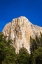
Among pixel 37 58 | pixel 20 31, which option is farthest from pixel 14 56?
pixel 20 31

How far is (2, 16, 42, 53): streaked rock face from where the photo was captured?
386 feet

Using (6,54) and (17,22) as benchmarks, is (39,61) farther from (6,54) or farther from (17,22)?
(17,22)

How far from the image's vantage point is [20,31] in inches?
4695

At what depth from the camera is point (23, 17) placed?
Answer: 123 meters

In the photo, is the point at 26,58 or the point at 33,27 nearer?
the point at 26,58

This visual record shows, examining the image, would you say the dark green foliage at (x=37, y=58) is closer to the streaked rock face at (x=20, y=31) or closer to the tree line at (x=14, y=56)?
the tree line at (x=14, y=56)

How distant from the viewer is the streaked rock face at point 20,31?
117688 millimetres

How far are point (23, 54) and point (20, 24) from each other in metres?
63.3

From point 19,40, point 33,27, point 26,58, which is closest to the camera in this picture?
point 26,58

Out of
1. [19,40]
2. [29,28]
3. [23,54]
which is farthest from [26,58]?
[29,28]

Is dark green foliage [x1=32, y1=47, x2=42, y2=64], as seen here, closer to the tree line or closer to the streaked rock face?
the tree line

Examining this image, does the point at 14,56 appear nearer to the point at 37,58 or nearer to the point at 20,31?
the point at 37,58

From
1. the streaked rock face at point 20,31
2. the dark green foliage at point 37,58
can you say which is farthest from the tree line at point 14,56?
the streaked rock face at point 20,31

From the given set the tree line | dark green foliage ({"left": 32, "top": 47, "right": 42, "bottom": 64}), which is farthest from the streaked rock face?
dark green foliage ({"left": 32, "top": 47, "right": 42, "bottom": 64})
